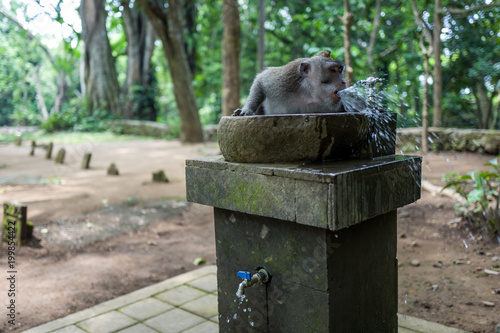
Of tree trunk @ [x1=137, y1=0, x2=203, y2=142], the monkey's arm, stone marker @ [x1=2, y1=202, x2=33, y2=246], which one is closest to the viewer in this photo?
the monkey's arm

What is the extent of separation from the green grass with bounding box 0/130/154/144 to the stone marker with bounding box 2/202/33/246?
11806 mm

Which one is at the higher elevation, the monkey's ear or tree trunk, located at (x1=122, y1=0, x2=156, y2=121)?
tree trunk, located at (x1=122, y1=0, x2=156, y2=121)

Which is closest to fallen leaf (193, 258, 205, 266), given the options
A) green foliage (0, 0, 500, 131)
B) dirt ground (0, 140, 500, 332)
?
dirt ground (0, 140, 500, 332)

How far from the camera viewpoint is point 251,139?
2361 mm

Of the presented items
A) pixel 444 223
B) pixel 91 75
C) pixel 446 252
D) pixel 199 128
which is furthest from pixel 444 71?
pixel 91 75

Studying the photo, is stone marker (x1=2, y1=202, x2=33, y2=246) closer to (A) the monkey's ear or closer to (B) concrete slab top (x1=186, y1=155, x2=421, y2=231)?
(B) concrete slab top (x1=186, y1=155, x2=421, y2=231)

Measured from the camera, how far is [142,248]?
17.5ft

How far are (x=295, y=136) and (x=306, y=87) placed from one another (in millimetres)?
416

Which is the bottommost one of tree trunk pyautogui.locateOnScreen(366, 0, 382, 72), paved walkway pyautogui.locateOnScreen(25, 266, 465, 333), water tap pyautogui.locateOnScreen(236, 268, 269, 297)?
paved walkway pyautogui.locateOnScreen(25, 266, 465, 333)

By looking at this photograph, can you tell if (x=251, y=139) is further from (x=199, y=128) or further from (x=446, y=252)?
(x=199, y=128)

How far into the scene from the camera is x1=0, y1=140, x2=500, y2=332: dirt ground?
143 inches

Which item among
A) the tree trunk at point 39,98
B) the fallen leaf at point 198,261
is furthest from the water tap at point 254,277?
the tree trunk at point 39,98

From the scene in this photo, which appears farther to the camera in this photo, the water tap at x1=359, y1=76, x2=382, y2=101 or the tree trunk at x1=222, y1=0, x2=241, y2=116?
the tree trunk at x1=222, y1=0, x2=241, y2=116

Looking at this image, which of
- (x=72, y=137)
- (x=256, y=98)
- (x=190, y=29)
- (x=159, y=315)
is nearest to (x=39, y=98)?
(x=72, y=137)
